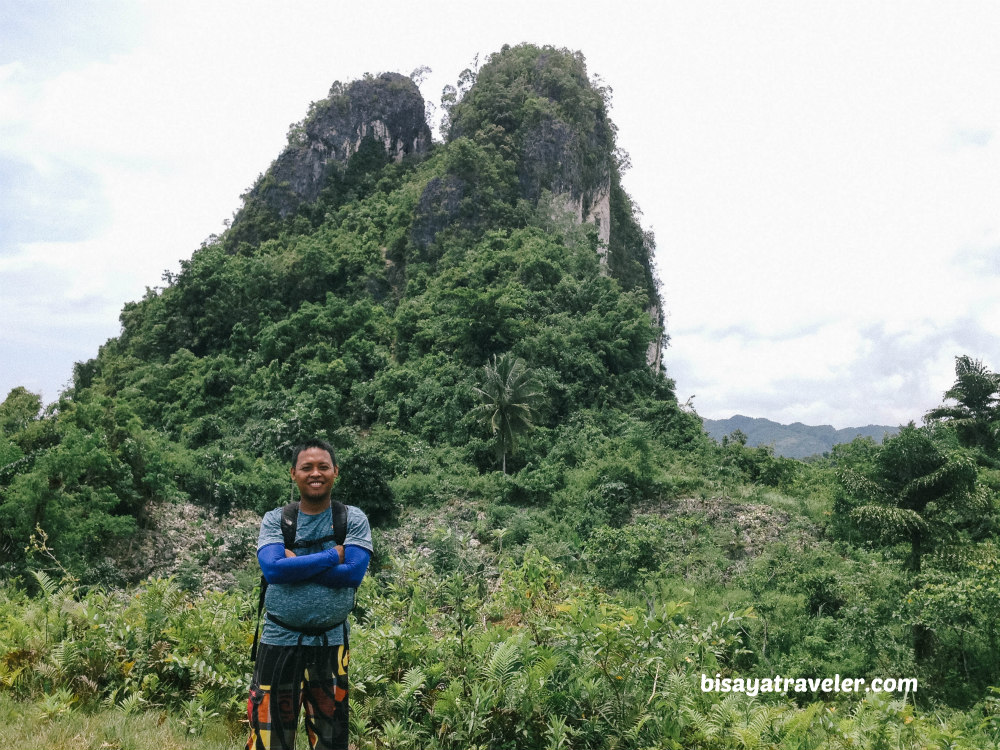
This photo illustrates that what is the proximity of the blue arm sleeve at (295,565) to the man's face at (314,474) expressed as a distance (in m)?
0.26

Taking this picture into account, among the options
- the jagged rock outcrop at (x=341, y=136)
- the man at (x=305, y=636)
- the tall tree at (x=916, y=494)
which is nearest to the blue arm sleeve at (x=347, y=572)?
the man at (x=305, y=636)

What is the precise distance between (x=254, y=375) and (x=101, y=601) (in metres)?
26.6

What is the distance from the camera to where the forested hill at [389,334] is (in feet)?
56.7

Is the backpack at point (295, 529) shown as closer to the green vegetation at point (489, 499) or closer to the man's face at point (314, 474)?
the man's face at point (314, 474)

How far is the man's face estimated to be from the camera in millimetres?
2555

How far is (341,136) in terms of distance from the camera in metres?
42.8

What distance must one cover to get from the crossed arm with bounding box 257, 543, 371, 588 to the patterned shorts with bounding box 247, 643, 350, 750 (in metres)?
0.30

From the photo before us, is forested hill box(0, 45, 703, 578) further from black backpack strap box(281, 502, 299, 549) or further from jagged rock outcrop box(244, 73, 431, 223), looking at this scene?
black backpack strap box(281, 502, 299, 549)

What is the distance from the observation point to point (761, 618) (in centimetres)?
1143

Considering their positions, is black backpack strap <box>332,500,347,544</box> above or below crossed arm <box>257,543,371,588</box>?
above

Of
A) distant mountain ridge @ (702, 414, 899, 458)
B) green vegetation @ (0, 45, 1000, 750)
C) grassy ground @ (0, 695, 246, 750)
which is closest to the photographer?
grassy ground @ (0, 695, 246, 750)

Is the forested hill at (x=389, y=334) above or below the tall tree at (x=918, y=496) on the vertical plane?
above

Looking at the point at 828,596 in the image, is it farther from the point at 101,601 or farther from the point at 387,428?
the point at 387,428

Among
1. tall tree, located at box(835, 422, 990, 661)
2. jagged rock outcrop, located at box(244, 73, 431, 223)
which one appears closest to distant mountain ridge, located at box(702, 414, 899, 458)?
jagged rock outcrop, located at box(244, 73, 431, 223)
